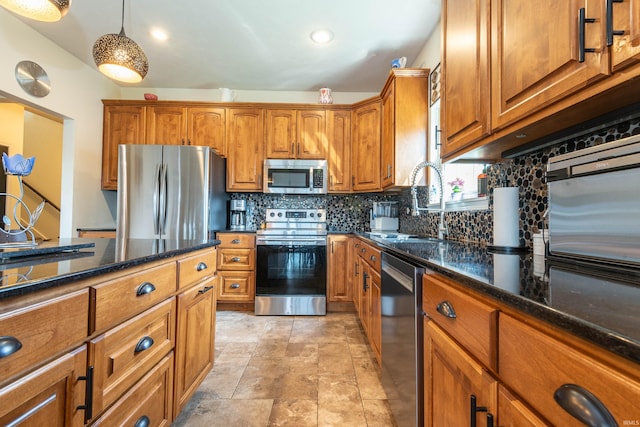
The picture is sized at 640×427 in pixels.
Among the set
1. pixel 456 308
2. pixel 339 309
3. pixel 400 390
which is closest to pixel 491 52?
pixel 456 308

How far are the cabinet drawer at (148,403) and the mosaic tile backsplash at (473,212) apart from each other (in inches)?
67.1

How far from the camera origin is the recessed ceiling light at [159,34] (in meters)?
2.65

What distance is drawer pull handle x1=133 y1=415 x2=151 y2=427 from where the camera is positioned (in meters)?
0.99

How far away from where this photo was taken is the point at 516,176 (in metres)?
1.45

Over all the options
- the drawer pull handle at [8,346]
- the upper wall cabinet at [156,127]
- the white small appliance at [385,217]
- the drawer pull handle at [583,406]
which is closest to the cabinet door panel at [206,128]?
the upper wall cabinet at [156,127]

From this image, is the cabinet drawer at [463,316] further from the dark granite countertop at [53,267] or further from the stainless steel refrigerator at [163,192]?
the stainless steel refrigerator at [163,192]

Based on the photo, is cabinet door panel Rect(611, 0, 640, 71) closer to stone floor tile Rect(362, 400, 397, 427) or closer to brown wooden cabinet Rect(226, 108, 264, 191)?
stone floor tile Rect(362, 400, 397, 427)

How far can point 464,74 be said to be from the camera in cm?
133

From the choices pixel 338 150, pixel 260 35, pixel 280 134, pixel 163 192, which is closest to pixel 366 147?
pixel 338 150

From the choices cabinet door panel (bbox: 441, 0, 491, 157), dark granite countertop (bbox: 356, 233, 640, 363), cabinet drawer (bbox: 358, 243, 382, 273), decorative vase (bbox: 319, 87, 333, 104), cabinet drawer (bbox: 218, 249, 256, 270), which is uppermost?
decorative vase (bbox: 319, 87, 333, 104)

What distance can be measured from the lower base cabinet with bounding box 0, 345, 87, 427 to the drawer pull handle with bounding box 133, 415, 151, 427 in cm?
32

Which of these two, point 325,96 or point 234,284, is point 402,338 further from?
point 325,96

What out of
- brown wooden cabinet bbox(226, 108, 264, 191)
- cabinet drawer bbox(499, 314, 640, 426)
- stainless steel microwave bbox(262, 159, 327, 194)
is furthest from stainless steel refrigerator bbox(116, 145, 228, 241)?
cabinet drawer bbox(499, 314, 640, 426)

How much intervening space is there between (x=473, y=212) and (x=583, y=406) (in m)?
1.58
